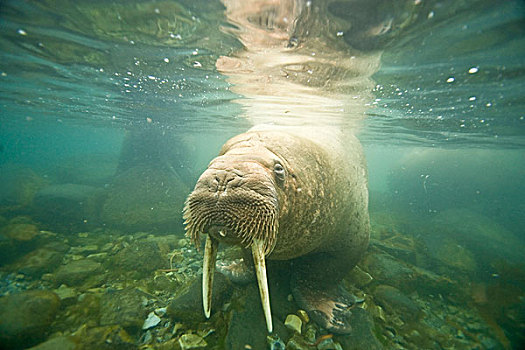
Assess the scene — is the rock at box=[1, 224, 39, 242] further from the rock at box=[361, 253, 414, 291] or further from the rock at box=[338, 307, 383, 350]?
the rock at box=[361, 253, 414, 291]

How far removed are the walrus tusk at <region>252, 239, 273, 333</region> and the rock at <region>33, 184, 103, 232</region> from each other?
8993 mm

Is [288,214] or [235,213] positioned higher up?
[235,213]

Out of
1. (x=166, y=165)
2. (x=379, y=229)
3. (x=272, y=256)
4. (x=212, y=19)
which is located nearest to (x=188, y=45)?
(x=212, y=19)

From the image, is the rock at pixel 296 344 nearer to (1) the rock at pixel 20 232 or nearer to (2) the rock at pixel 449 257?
(2) the rock at pixel 449 257

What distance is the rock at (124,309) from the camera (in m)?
3.35

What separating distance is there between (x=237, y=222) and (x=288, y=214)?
0.92 m

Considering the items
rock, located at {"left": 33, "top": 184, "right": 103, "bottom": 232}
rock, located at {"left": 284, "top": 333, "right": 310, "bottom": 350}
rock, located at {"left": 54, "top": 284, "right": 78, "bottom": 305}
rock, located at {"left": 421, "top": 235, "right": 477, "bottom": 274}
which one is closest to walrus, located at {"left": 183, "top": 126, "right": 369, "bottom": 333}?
rock, located at {"left": 284, "top": 333, "right": 310, "bottom": 350}

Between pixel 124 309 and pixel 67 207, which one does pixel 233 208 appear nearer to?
pixel 124 309

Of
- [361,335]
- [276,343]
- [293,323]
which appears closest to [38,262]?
[276,343]

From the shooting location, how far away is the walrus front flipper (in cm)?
375

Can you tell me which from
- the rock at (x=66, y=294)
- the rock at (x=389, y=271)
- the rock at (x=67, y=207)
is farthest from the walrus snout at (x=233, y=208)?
the rock at (x=67, y=207)

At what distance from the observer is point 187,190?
1267 centimetres

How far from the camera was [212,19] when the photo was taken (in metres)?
4.92

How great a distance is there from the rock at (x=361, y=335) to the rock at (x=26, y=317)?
4.09 meters
